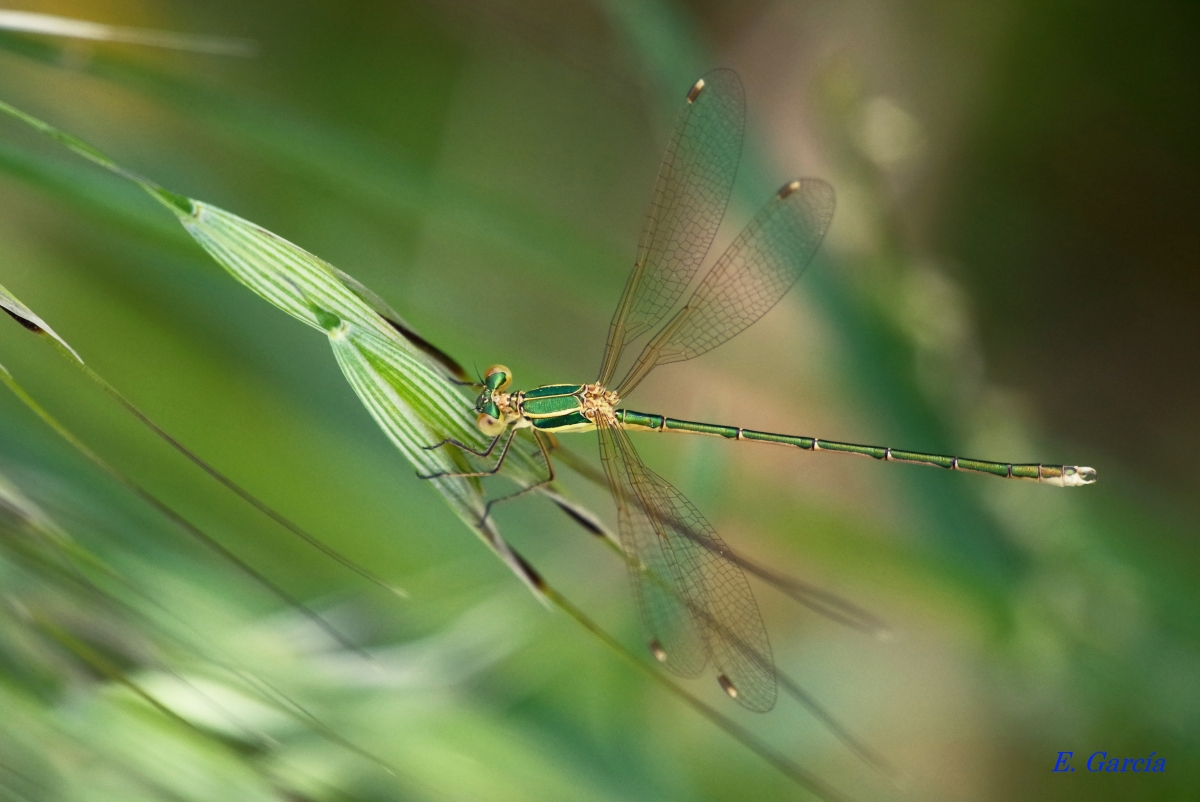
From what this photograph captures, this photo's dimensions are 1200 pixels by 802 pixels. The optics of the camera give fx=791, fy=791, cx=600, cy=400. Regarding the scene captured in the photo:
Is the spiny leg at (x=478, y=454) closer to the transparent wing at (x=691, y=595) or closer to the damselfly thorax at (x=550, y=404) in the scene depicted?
the damselfly thorax at (x=550, y=404)

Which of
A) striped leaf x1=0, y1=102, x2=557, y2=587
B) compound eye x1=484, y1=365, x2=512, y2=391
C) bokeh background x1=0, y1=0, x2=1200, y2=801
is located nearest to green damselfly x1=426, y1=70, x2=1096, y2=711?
compound eye x1=484, y1=365, x2=512, y2=391

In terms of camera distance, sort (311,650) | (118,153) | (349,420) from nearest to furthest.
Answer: (311,650)
(349,420)
(118,153)

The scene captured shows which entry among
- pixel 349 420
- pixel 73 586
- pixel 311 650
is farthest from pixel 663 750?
pixel 73 586

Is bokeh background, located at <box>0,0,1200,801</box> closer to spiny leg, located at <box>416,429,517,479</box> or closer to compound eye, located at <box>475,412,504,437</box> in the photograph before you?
spiny leg, located at <box>416,429,517,479</box>

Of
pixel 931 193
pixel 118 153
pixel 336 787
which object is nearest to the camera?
pixel 336 787

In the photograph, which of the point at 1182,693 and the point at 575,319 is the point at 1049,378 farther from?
the point at 575,319

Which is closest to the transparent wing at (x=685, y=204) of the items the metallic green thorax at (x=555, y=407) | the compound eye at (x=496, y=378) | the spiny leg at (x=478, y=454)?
the metallic green thorax at (x=555, y=407)

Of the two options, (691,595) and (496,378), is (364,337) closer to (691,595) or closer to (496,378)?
(496,378)
